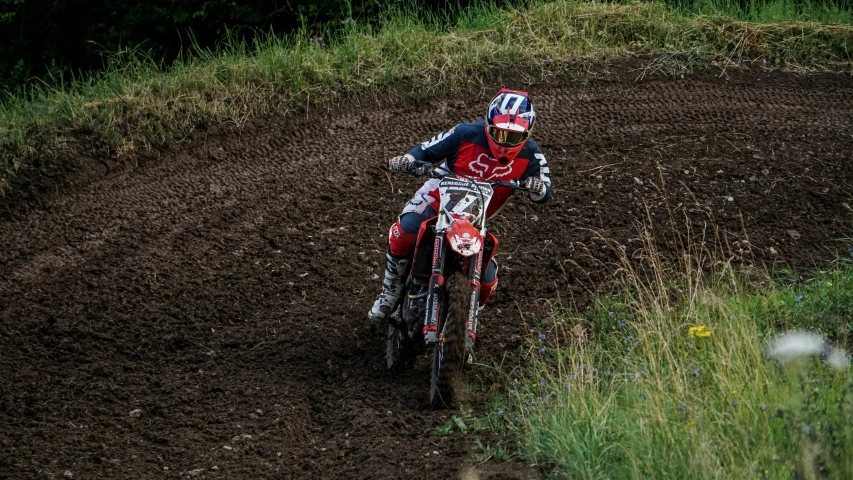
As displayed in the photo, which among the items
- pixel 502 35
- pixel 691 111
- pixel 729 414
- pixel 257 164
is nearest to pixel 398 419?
pixel 729 414

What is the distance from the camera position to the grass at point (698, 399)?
4203 millimetres

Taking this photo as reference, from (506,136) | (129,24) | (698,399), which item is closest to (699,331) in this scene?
(698,399)

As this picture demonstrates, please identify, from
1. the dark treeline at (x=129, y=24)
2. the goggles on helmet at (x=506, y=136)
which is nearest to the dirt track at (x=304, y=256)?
the goggles on helmet at (x=506, y=136)

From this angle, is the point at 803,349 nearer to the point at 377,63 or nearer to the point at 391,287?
the point at 391,287

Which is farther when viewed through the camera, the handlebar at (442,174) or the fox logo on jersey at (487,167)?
the fox logo on jersey at (487,167)

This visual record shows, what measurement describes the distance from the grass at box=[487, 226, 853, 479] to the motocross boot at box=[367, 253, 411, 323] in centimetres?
97

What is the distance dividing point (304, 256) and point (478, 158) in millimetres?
2537

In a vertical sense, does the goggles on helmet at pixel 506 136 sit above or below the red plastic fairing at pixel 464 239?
above

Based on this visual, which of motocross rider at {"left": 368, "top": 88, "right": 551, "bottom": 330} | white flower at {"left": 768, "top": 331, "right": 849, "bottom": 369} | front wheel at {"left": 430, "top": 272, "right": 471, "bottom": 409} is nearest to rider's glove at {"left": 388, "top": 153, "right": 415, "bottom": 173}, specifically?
motocross rider at {"left": 368, "top": 88, "right": 551, "bottom": 330}

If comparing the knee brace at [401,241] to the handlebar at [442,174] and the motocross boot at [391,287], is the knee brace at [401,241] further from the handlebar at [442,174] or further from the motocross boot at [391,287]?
the handlebar at [442,174]

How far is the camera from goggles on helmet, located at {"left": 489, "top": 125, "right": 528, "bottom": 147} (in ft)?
20.2

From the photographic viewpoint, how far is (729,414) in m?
4.61

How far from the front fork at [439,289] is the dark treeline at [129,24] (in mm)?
6984

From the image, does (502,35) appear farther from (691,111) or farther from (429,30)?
(691,111)
